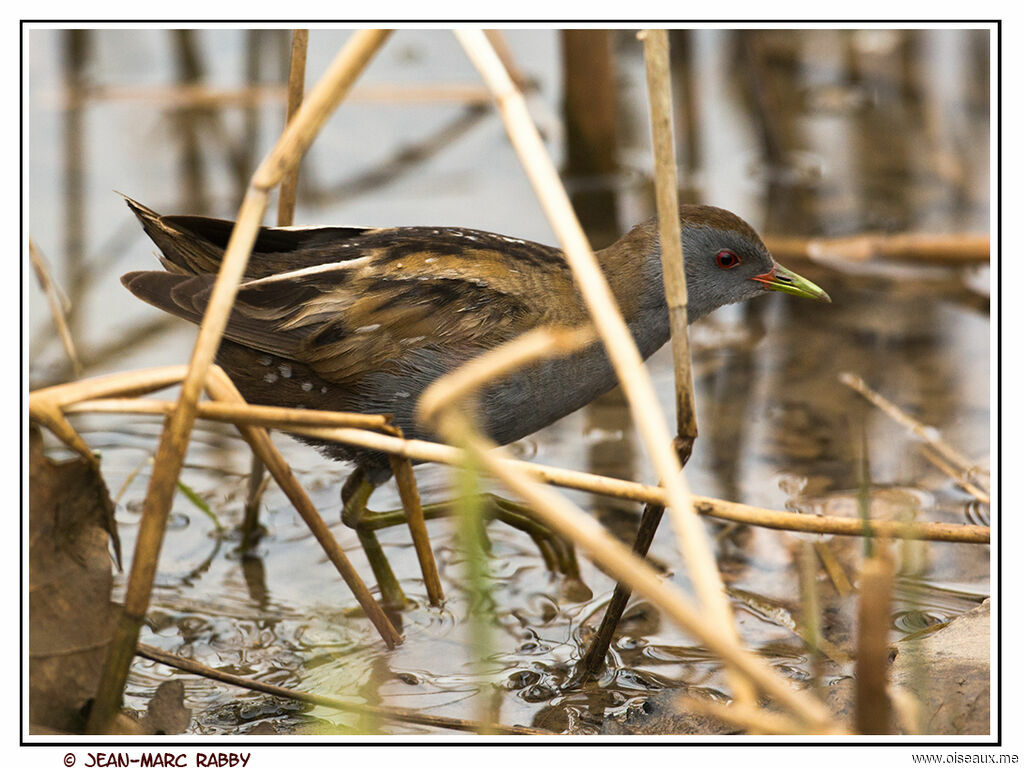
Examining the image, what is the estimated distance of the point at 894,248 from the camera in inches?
210

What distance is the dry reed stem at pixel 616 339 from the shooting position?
1847mm

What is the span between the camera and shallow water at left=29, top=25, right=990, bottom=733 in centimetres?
312

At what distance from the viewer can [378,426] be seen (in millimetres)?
2297

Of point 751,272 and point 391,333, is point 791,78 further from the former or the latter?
point 391,333

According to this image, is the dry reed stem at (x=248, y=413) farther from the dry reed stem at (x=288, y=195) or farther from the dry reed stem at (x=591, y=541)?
the dry reed stem at (x=288, y=195)

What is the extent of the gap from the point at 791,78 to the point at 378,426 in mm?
5207

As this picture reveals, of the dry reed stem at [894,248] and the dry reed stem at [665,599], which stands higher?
the dry reed stem at [894,248]

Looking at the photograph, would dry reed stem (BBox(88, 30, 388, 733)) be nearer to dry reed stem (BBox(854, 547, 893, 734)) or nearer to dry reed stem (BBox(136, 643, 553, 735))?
dry reed stem (BBox(136, 643, 553, 735))

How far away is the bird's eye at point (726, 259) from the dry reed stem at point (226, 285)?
4.79 feet

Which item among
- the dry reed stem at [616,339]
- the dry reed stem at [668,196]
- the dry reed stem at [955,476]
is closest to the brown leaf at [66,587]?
the dry reed stem at [616,339]

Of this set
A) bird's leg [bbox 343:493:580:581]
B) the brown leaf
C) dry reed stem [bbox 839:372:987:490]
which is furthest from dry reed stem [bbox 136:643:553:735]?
dry reed stem [bbox 839:372:987:490]

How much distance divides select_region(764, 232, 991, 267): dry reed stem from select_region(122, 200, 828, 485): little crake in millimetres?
Answer: 2320
